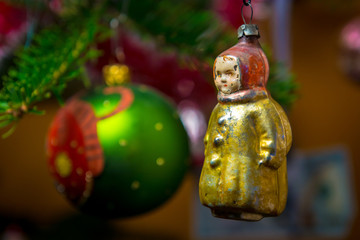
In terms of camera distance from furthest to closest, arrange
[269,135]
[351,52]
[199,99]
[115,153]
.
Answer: [351,52] → [199,99] → [115,153] → [269,135]

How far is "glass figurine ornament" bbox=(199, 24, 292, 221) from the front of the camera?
38cm

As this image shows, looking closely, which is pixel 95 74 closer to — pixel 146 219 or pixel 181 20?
pixel 181 20

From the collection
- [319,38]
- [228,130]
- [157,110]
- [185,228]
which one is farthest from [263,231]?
[228,130]

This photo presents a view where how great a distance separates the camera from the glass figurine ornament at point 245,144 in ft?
1.23

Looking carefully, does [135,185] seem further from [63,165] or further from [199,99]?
[199,99]

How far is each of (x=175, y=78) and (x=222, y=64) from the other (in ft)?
1.55

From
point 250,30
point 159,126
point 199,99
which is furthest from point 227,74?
point 199,99

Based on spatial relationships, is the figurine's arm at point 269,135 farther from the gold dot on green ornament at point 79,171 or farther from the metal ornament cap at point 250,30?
the gold dot on green ornament at point 79,171

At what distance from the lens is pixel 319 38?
1.47 m

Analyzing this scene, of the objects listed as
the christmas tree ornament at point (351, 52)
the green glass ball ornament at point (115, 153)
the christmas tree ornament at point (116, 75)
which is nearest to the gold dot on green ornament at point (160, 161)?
the green glass ball ornament at point (115, 153)

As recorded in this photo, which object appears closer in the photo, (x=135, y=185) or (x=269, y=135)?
(x=269, y=135)

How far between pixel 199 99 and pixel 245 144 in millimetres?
512

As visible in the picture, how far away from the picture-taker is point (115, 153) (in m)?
0.51

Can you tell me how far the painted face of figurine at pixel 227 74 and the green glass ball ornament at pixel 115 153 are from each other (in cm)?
16
